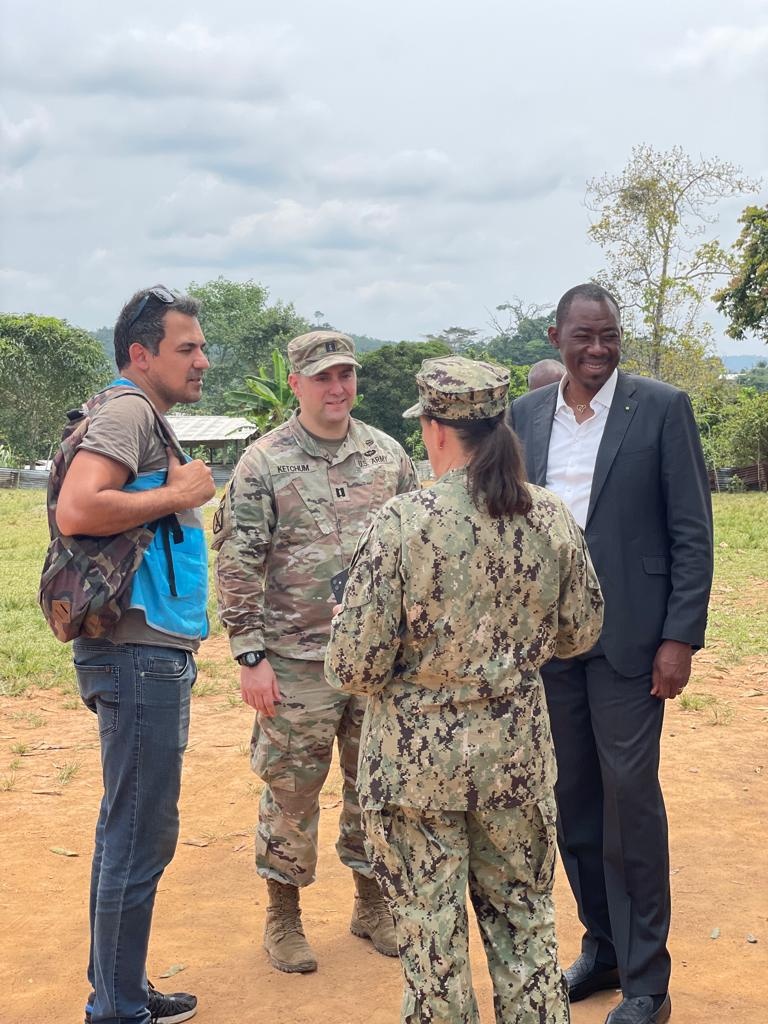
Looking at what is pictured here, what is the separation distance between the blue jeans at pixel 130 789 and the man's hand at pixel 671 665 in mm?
1428

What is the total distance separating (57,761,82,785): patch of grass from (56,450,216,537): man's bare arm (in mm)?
3544

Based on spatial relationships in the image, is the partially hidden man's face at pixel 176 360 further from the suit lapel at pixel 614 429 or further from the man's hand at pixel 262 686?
the suit lapel at pixel 614 429

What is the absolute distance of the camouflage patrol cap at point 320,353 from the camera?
12.1ft

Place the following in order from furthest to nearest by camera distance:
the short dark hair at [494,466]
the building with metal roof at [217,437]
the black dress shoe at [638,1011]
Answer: the building with metal roof at [217,437] → the black dress shoe at [638,1011] → the short dark hair at [494,466]

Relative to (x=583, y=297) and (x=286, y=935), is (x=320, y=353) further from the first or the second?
(x=286, y=935)

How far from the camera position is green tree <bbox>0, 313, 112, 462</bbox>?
41.3 meters

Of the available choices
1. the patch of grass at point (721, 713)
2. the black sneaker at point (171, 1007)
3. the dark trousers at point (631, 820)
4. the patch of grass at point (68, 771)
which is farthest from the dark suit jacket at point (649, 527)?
the patch of grass at point (721, 713)

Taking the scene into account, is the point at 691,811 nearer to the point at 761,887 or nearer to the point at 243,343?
the point at 761,887

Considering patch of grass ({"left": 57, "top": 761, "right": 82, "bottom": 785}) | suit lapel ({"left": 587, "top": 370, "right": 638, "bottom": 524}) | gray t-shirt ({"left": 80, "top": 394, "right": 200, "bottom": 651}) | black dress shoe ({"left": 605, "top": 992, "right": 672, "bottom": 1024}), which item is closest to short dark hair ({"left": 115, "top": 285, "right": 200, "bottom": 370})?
gray t-shirt ({"left": 80, "top": 394, "right": 200, "bottom": 651})

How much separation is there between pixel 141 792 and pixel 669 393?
6.51 ft

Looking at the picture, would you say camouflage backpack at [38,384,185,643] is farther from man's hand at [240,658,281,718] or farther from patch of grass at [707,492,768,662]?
patch of grass at [707,492,768,662]

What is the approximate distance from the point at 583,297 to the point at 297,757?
1812mm

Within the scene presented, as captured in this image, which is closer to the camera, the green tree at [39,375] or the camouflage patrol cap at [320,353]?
the camouflage patrol cap at [320,353]

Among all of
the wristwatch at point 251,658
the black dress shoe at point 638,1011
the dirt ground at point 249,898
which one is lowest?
the dirt ground at point 249,898
